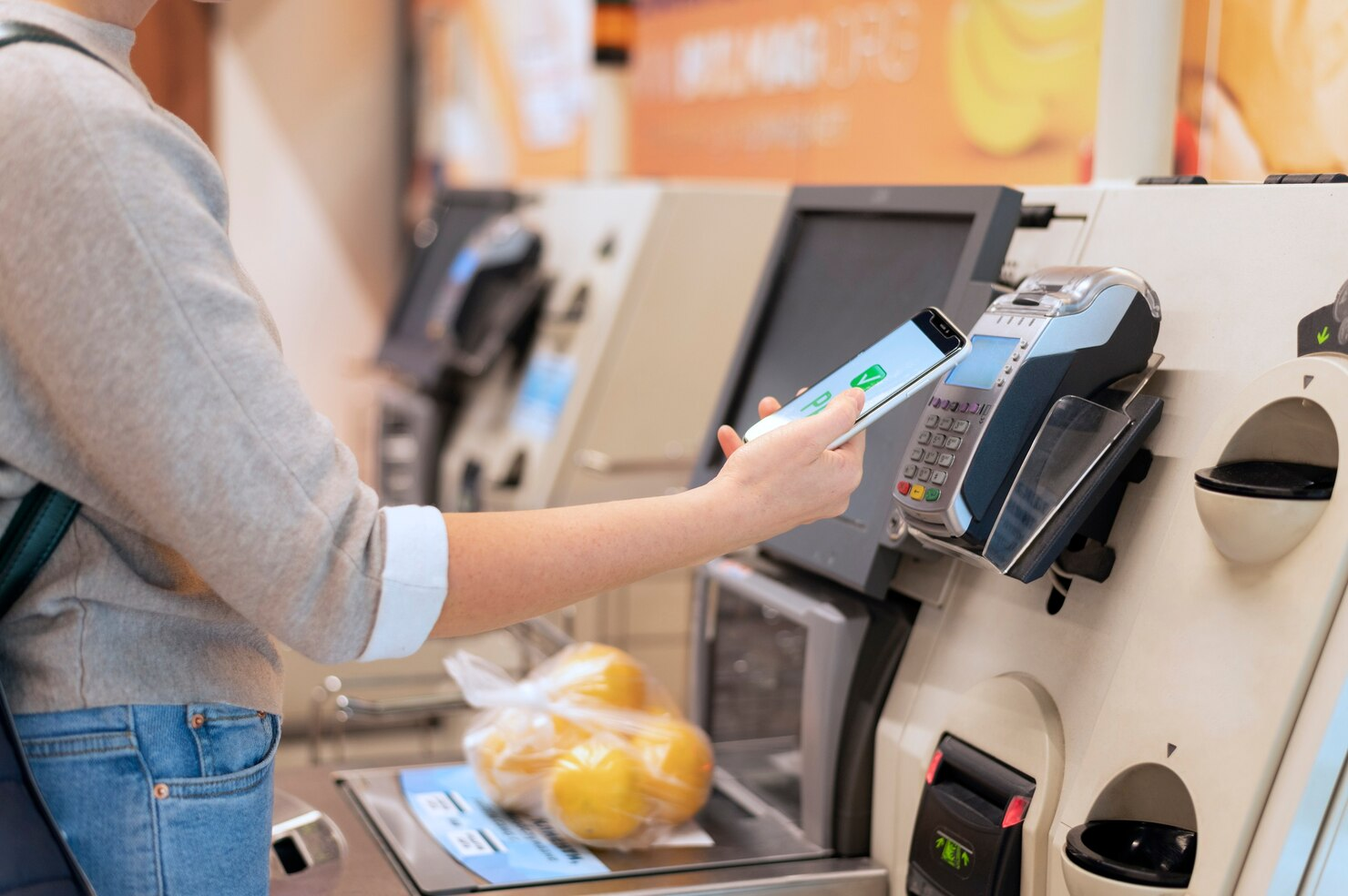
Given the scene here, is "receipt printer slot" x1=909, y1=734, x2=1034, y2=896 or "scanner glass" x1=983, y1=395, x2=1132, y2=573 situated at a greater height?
"scanner glass" x1=983, y1=395, x2=1132, y2=573

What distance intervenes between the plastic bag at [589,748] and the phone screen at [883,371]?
0.45 metres

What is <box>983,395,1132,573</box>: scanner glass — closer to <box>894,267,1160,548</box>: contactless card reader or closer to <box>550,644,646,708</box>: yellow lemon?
<box>894,267,1160,548</box>: contactless card reader

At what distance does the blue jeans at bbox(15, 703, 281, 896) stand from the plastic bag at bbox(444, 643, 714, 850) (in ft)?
1.52

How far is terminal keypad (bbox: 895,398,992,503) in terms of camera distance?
1155mm

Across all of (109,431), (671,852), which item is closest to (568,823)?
(671,852)

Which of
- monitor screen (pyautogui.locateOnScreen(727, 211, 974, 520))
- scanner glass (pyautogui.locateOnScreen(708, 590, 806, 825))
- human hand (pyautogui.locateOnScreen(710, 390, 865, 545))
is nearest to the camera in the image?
human hand (pyautogui.locateOnScreen(710, 390, 865, 545))

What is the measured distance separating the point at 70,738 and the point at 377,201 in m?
4.50

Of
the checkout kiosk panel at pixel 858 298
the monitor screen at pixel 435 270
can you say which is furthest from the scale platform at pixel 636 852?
the monitor screen at pixel 435 270

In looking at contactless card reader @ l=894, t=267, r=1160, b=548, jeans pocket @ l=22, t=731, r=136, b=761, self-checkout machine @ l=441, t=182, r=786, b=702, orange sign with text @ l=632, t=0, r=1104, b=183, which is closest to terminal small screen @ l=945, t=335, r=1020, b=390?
contactless card reader @ l=894, t=267, r=1160, b=548

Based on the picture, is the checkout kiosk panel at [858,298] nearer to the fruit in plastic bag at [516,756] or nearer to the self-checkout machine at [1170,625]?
the self-checkout machine at [1170,625]

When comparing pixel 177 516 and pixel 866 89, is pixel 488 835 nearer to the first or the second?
pixel 177 516

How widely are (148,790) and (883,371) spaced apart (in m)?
0.62

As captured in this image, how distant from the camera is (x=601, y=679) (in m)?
1.52

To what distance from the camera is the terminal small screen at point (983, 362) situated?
116cm
